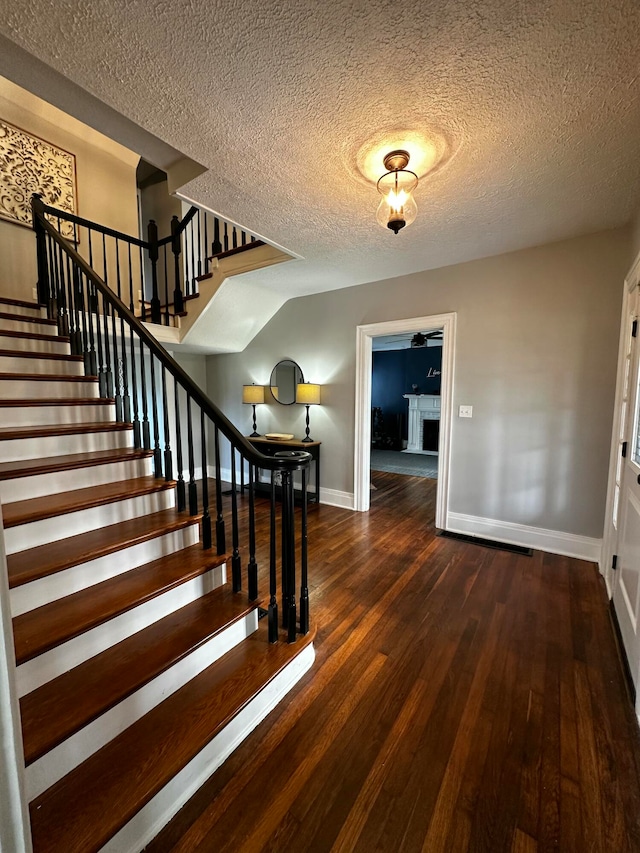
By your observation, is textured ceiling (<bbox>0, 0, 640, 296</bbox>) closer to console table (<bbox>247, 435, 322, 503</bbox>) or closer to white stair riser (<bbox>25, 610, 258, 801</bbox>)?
white stair riser (<bbox>25, 610, 258, 801</bbox>)

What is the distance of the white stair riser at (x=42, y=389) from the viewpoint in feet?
7.04

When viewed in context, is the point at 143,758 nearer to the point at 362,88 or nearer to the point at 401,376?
the point at 362,88

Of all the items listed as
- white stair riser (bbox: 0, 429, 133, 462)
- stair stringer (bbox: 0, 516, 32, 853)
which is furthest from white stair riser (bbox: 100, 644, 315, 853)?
white stair riser (bbox: 0, 429, 133, 462)

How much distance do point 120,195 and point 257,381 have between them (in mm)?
2867

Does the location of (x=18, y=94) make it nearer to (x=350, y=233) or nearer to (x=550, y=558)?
(x=350, y=233)

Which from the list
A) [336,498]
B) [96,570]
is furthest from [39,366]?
[336,498]

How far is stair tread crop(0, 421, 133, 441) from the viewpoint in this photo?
6.19 ft

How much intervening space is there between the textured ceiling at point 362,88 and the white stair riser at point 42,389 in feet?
4.93

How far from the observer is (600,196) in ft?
6.89

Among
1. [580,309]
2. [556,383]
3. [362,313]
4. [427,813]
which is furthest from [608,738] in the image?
[362,313]

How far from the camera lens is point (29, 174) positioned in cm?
359

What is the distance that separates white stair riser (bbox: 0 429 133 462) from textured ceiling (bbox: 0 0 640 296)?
5.26ft

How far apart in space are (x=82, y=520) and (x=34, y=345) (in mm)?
1702

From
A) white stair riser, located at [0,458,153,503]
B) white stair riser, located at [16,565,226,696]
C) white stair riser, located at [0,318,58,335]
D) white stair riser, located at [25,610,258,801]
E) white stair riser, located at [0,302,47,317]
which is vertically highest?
white stair riser, located at [0,302,47,317]
